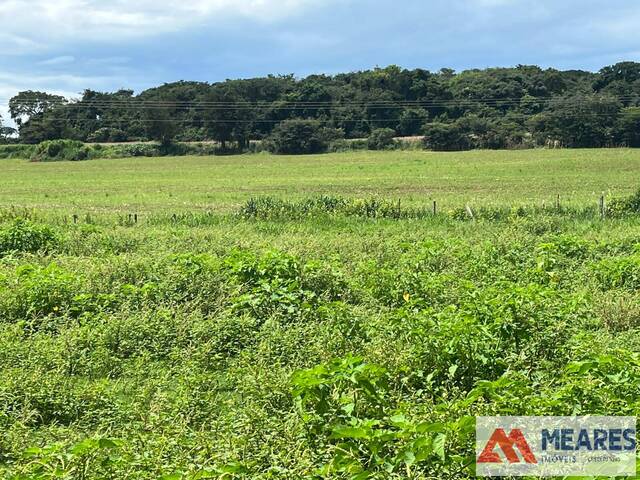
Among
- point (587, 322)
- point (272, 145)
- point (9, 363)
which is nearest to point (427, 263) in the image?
point (587, 322)

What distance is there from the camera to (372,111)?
107750mm

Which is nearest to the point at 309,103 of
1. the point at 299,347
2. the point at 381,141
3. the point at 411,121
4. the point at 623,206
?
the point at 411,121

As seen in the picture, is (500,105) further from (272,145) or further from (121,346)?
(121,346)

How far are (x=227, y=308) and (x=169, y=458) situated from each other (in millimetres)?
4260

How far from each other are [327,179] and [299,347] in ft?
141

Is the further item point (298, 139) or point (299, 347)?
point (298, 139)

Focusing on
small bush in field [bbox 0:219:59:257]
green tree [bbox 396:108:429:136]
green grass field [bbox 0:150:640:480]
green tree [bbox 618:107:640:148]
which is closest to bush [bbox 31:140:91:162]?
green tree [bbox 396:108:429:136]

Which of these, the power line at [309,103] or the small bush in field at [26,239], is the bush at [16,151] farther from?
the small bush in field at [26,239]

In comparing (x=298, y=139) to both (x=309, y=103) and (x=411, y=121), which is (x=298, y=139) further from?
(x=309, y=103)

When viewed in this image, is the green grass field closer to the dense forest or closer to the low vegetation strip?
the low vegetation strip

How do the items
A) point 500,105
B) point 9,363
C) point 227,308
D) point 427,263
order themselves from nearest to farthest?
point 9,363, point 227,308, point 427,263, point 500,105

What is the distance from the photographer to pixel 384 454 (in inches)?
176

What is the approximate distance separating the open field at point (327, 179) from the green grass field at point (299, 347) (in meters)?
14.2

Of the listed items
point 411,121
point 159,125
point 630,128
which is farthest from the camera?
point 411,121
